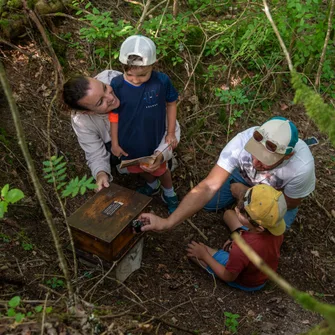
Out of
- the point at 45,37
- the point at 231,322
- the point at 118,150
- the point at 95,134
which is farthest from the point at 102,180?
the point at 45,37

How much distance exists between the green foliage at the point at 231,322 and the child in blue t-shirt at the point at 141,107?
144 cm

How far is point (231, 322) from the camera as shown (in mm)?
2936

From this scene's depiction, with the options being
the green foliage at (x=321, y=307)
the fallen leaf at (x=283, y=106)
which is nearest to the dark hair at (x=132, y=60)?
the green foliage at (x=321, y=307)

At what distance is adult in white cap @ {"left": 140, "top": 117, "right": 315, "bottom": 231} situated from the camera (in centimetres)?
297

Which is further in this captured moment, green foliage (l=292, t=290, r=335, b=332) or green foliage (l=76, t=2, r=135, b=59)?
green foliage (l=76, t=2, r=135, b=59)

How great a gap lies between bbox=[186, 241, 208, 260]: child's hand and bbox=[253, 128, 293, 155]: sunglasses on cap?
1.11 meters

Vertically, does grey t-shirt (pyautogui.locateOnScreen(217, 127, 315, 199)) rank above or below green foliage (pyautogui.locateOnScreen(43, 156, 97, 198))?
below

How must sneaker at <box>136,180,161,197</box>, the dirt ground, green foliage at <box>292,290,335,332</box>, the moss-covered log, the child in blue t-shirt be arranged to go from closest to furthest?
green foliage at <box>292,290,335,332</box> → the dirt ground → the child in blue t-shirt → sneaker at <box>136,180,161,197</box> → the moss-covered log

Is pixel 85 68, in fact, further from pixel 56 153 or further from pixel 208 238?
pixel 208 238

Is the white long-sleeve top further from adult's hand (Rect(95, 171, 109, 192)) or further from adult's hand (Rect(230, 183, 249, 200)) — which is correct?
adult's hand (Rect(230, 183, 249, 200))

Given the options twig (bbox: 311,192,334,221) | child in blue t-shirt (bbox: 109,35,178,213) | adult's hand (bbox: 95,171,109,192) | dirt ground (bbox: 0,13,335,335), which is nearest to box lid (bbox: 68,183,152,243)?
adult's hand (bbox: 95,171,109,192)

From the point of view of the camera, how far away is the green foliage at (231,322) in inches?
113

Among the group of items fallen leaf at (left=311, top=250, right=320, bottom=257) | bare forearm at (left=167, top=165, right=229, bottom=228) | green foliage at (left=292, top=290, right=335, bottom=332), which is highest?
green foliage at (left=292, top=290, right=335, bottom=332)

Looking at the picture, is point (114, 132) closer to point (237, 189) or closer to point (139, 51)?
point (139, 51)
